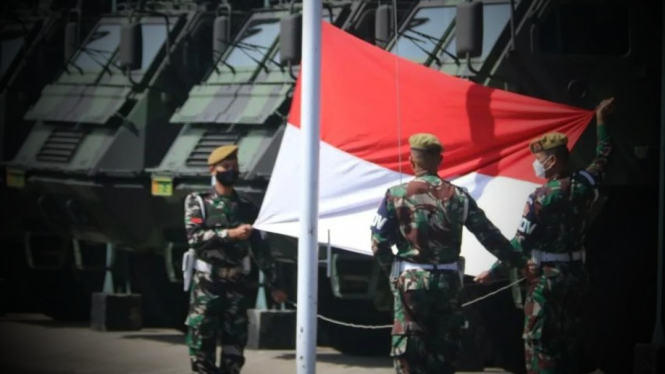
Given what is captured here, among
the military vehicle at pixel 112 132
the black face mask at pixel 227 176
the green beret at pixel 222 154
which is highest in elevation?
the military vehicle at pixel 112 132

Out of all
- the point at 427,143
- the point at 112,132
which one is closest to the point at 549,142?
the point at 427,143

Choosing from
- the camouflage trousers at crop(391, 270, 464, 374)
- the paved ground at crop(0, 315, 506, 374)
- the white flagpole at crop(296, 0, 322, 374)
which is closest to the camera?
the white flagpole at crop(296, 0, 322, 374)

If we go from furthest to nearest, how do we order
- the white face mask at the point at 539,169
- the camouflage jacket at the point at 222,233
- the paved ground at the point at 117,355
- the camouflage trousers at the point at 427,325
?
the paved ground at the point at 117,355 < the camouflage jacket at the point at 222,233 < the white face mask at the point at 539,169 < the camouflage trousers at the point at 427,325

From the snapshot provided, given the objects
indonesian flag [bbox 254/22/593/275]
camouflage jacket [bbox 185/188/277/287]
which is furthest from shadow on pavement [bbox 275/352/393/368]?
indonesian flag [bbox 254/22/593/275]

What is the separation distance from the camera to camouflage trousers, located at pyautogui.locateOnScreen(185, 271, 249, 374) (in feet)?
34.9

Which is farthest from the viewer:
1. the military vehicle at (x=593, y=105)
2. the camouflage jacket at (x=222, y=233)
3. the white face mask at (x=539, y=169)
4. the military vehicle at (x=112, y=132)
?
the military vehicle at (x=112, y=132)

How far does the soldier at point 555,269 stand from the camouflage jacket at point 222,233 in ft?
5.46

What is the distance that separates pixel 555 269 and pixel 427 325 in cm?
92

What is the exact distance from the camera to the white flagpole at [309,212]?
9227 millimetres

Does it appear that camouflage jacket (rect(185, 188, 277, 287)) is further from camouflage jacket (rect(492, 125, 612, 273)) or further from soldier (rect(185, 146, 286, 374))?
camouflage jacket (rect(492, 125, 612, 273))

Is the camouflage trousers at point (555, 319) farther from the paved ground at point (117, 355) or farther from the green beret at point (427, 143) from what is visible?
the paved ground at point (117, 355)

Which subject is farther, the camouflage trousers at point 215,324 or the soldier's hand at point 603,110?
the camouflage trousers at point 215,324

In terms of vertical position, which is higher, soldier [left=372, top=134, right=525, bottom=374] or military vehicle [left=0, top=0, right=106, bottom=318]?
military vehicle [left=0, top=0, right=106, bottom=318]

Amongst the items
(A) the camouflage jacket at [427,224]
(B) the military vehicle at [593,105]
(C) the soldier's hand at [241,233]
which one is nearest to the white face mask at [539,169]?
(A) the camouflage jacket at [427,224]
